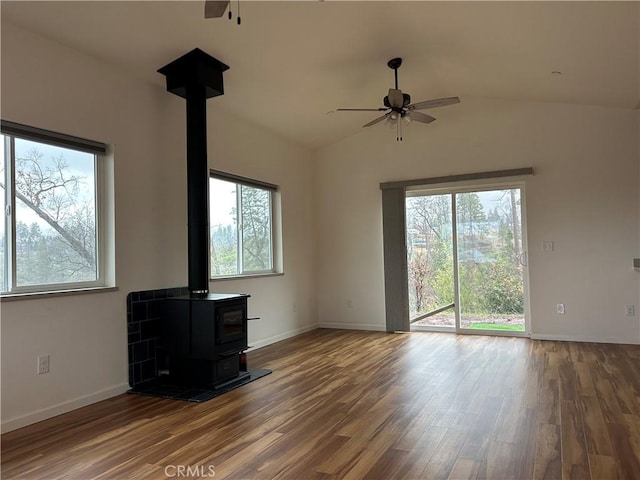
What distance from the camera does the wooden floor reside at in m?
2.28

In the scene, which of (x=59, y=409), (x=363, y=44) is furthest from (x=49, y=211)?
(x=363, y=44)

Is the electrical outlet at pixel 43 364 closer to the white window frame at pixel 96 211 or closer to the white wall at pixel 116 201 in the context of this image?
the white wall at pixel 116 201

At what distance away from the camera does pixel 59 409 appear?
10.4 ft

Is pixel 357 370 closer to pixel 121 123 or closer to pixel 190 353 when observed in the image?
pixel 190 353

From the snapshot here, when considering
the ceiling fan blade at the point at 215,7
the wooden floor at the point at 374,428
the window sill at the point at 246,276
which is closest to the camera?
the ceiling fan blade at the point at 215,7

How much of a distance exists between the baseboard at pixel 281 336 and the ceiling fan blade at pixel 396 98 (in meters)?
2.90

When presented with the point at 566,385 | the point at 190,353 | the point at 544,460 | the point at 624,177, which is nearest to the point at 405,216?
the point at 624,177

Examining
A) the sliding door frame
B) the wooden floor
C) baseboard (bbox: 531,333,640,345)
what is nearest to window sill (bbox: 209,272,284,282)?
the wooden floor

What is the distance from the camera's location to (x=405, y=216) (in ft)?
20.4

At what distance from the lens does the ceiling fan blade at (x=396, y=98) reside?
422 cm

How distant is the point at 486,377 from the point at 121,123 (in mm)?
3788

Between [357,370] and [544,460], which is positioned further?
[357,370]

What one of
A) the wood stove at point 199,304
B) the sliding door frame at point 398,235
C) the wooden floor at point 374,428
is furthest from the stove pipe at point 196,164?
the sliding door frame at point 398,235

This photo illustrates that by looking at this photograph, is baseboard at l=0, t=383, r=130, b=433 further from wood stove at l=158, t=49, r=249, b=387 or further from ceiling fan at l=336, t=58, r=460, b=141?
ceiling fan at l=336, t=58, r=460, b=141
